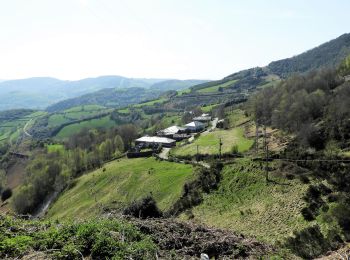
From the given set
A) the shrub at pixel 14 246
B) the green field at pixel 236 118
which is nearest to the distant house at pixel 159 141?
the green field at pixel 236 118

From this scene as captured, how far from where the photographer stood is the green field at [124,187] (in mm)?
61672

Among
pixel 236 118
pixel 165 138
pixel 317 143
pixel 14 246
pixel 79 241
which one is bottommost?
pixel 165 138

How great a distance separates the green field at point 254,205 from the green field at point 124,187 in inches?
358

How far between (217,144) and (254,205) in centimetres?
4595

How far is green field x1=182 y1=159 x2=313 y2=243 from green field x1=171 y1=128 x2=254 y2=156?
2497 centimetres

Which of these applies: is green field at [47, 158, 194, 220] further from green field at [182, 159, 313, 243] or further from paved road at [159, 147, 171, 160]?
green field at [182, 159, 313, 243]

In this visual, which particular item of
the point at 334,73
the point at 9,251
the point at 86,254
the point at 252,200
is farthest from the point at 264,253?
the point at 334,73

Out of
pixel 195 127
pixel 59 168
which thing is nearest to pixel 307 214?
pixel 59 168

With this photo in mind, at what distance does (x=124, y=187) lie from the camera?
72500 mm

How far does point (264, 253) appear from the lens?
53.6 ft

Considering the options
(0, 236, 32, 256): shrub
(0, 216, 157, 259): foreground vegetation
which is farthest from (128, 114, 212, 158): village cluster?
(0, 236, 32, 256): shrub

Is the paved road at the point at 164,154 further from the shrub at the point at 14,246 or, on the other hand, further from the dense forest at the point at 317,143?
the shrub at the point at 14,246

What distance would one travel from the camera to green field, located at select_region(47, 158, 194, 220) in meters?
61.7

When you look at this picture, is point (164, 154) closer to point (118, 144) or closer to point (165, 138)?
point (165, 138)
